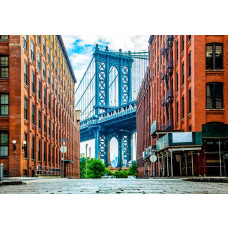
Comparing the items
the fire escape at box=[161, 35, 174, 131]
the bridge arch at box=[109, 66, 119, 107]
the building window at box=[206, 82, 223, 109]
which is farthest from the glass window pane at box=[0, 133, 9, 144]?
the fire escape at box=[161, 35, 174, 131]

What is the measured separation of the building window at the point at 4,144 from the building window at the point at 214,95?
16.2 metres

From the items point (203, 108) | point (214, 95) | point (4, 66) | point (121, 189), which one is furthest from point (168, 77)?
point (121, 189)

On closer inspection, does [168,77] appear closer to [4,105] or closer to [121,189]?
[4,105]

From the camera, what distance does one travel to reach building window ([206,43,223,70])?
107 feet

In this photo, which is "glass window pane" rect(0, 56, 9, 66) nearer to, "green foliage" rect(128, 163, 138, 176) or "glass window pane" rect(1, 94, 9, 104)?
"glass window pane" rect(1, 94, 9, 104)

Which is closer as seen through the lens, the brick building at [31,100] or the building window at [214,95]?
the building window at [214,95]

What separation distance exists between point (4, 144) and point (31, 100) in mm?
6560

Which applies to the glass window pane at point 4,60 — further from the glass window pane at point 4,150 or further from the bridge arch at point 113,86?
the bridge arch at point 113,86

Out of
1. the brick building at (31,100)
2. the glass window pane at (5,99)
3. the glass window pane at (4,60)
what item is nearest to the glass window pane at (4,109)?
the brick building at (31,100)

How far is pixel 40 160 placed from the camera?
143 feet

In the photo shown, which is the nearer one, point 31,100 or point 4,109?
point 4,109

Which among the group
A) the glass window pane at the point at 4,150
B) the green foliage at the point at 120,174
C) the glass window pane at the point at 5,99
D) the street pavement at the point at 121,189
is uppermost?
the glass window pane at the point at 5,99

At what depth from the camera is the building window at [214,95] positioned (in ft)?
108

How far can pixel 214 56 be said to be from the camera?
3325 centimetres
